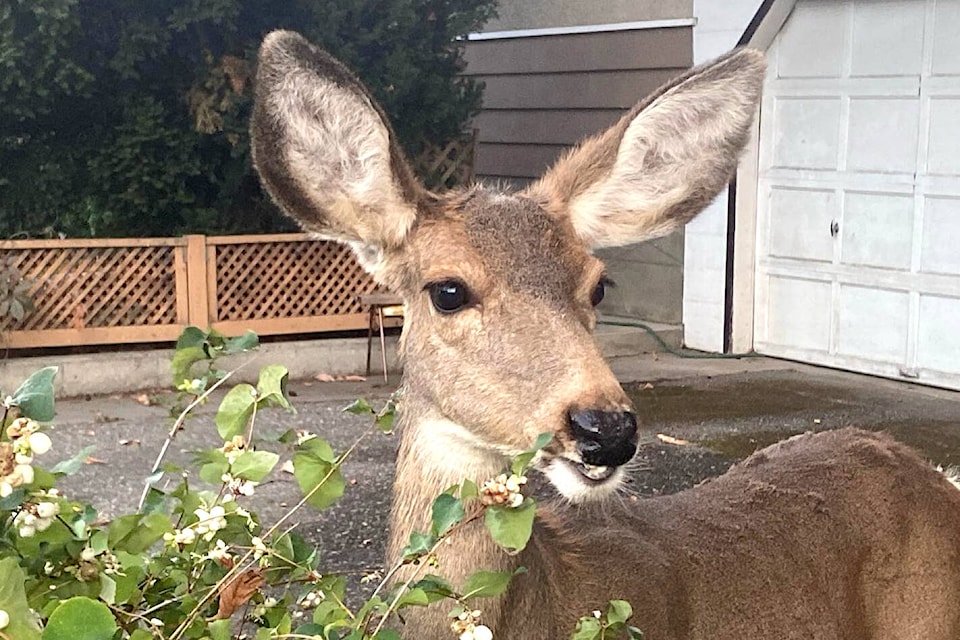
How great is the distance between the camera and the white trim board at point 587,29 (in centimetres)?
1110

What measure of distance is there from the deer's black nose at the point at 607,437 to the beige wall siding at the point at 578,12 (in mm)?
9157

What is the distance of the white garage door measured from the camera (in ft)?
30.9

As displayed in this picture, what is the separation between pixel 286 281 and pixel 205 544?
843 cm

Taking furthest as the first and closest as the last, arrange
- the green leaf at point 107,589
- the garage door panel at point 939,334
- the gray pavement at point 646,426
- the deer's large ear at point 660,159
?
the garage door panel at point 939,334
the gray pavement at point 646,426
the deer's large ear at point 660,159
the green leaf at point 107,589

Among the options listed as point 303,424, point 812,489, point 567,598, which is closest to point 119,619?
point 567,598

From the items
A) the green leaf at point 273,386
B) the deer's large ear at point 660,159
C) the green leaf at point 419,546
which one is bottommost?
the green leaf at point 419,546

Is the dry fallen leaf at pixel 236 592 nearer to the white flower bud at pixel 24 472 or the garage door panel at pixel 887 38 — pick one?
the white flower bud at pixel 24 472

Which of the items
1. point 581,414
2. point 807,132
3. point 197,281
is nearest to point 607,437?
point 581,414

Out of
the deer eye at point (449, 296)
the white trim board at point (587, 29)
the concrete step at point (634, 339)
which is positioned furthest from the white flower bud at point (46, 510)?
the white trim board at point (587, 29)

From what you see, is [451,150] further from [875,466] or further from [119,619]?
[119,619]

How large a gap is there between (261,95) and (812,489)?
162 centimetres

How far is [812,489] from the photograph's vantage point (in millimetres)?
3297

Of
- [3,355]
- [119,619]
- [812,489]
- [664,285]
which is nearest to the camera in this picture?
[119,619]

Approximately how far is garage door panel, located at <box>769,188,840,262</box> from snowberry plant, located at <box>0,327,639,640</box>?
862cm
